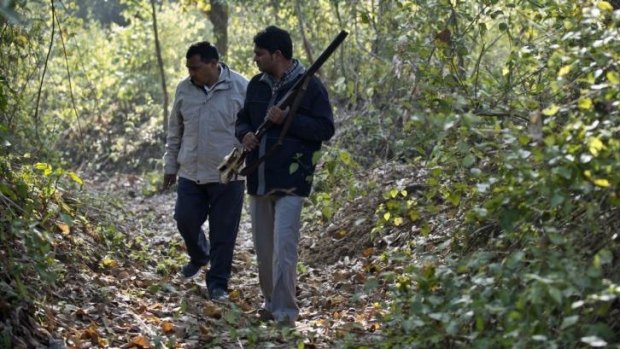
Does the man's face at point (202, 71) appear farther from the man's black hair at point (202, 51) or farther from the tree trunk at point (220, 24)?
the tree trunk at point (220, 24)

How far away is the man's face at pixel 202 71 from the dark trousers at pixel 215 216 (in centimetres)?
83

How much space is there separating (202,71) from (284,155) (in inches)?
65.0

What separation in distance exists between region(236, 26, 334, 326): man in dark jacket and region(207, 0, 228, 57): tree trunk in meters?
15.2

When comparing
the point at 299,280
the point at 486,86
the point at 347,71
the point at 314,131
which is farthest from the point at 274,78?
the point at 347,71

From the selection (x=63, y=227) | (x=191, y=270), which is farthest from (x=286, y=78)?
(x=191, y=270)

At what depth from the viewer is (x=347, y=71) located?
59.0ft

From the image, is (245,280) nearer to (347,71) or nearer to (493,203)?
(493,203)

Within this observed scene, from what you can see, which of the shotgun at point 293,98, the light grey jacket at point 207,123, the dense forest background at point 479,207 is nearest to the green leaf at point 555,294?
the dense forest background at point 479,207

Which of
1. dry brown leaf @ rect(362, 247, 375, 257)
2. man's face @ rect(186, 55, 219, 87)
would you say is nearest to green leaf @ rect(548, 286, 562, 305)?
man's face @ rect(186, 55, 219, 87)

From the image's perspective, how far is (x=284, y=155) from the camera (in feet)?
25.1

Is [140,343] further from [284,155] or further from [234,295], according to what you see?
[234,295]

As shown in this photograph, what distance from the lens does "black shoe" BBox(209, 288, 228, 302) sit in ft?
28.6

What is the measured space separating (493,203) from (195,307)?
359 centimetres

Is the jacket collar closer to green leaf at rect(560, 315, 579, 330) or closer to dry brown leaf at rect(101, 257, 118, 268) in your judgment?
dry brown leaf at rect(101, 257, 118, 268)
